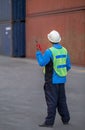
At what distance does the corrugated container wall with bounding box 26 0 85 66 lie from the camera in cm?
2058

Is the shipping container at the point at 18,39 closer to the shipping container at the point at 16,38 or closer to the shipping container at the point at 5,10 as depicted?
the shipping container at the point at 16,38

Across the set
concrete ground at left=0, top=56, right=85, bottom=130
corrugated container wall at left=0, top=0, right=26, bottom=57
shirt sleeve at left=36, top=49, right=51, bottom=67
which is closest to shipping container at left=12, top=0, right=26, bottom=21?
corrugated container wall at left=0, top=0, right=26, bottom=57

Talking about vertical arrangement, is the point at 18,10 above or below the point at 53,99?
above

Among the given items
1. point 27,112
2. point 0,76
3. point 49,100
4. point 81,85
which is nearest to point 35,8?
point 0,76

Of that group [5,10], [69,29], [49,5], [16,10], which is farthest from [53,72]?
[5,10]

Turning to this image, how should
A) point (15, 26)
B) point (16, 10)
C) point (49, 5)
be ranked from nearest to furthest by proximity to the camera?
1. point (49, 5)
2. point (16, 10)
3. point (15, 26)

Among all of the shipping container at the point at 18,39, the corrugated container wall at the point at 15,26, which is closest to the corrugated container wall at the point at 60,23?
the shipping container at the point at 18,39

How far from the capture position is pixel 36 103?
426 inches

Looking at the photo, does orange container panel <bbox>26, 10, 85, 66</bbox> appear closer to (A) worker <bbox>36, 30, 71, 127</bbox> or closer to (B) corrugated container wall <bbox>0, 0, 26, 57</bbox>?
(B) corrugated container wall <bbox>0, 0, 26, 57</bbox>

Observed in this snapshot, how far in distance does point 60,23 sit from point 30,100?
11.2 meters

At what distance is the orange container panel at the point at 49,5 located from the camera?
2100 centimetres

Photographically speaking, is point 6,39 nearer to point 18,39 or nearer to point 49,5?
point 18,39

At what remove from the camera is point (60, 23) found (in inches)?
871

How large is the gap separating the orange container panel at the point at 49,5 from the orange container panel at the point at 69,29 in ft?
1.11
